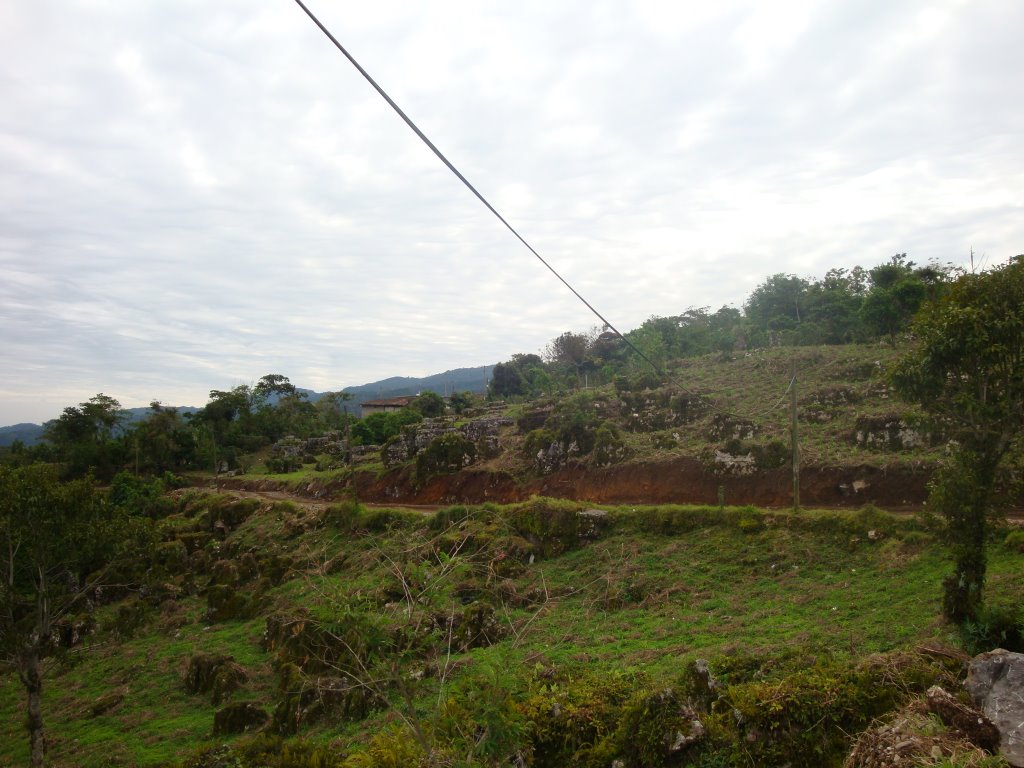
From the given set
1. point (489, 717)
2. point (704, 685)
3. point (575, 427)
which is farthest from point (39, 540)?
point (575, 427)

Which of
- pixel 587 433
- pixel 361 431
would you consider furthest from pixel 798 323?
pixel 361 431

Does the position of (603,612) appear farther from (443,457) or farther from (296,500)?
(296,500)

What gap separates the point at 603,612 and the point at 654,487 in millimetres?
9692

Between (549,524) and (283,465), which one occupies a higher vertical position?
(283,465)

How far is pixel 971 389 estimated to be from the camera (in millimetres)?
10891

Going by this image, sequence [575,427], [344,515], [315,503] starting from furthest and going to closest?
1. [315,503]
2. [575,427]
3. [344,515]

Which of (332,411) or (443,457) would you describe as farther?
(332,411)

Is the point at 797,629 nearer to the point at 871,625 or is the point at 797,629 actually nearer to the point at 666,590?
the point at 871,625

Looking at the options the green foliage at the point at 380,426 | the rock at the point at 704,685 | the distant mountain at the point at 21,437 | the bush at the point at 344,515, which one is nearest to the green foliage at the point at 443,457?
the bush at the point at 344,515

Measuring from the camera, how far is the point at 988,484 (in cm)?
1077

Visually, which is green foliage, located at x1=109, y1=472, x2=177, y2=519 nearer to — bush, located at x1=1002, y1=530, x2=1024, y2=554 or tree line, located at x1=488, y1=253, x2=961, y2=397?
tree line, located at x1=488, y1=253, x2=961, y2=397

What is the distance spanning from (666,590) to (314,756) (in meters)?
9.74

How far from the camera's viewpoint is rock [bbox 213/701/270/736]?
1393cm

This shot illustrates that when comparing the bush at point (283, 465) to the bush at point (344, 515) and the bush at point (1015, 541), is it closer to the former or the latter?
the bush at point (344, 515)
